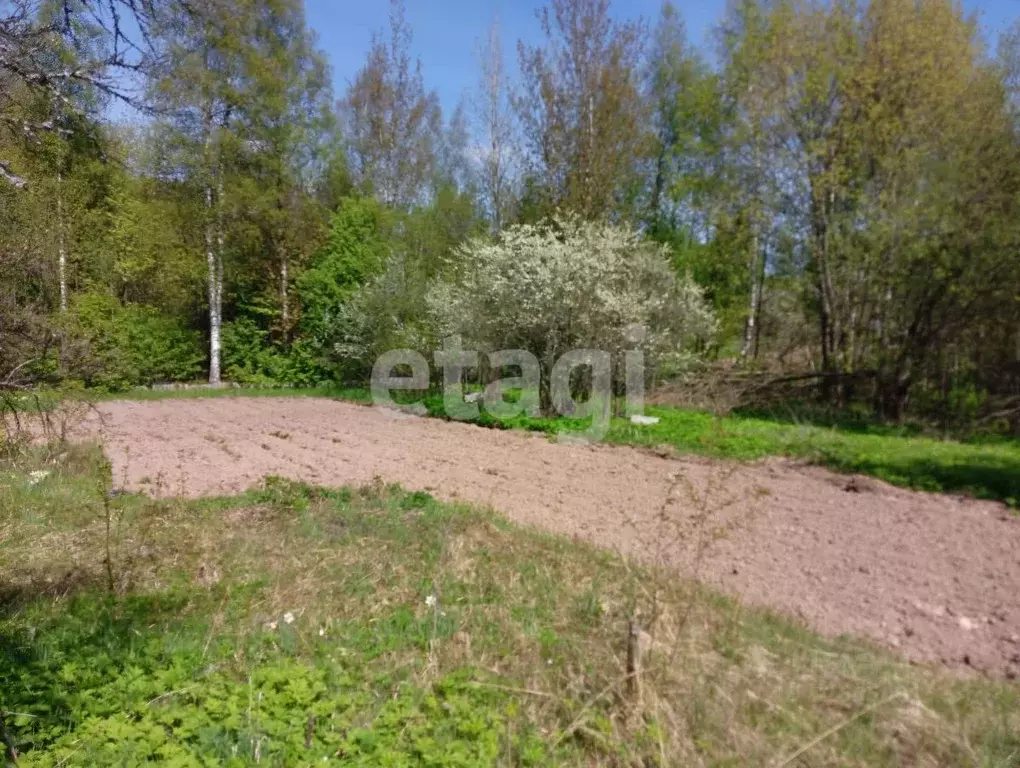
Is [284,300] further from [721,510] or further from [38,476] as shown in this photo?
[721,510]

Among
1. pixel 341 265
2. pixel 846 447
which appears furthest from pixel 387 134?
pixel 846 447

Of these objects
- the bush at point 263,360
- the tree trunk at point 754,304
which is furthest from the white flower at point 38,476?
the tree trunk at point 754,304

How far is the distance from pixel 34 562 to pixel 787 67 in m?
15.5

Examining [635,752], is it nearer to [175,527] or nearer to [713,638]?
[713,638]

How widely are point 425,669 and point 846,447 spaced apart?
8187 mm

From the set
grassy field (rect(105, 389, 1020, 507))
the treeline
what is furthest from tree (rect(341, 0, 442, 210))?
grassy field (rect(105, 389, 1020, 507))

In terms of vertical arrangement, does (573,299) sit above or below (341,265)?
below

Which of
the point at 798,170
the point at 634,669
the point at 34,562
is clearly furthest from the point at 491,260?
the point at 634,669

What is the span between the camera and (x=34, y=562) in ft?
15.7

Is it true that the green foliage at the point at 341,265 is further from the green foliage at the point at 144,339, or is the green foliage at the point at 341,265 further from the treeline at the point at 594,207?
the green foliage at the point at 144,339

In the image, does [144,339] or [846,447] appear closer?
[846,447]

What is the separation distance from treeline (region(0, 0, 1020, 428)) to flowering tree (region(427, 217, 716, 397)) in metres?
0.12

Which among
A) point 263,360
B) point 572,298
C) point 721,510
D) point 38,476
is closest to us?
point 721,510

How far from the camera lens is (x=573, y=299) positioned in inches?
516
